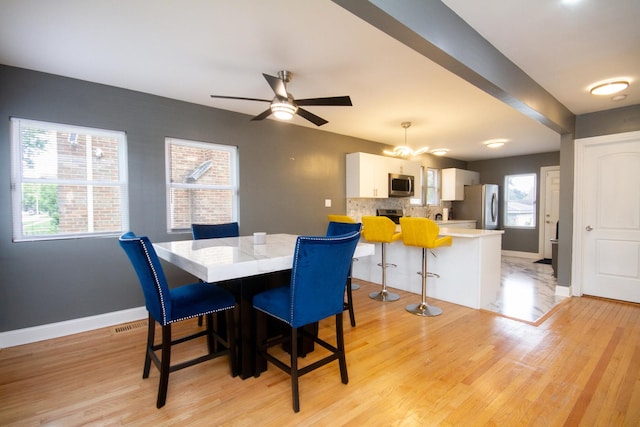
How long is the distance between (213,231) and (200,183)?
31.7 inches

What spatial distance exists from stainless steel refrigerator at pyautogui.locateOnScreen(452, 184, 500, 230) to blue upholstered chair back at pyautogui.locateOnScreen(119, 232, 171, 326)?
6701 mm

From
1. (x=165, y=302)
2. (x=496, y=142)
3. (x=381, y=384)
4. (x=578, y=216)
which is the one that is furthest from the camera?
(x=496, y=142)

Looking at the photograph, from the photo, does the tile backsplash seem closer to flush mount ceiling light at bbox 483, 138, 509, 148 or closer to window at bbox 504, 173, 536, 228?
window at bbox 504, 173, 536, 228

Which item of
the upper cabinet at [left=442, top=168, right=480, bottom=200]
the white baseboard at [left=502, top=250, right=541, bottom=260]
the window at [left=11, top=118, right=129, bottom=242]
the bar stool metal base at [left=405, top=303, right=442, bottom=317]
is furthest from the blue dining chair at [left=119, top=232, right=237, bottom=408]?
the white baseboard at [left=502, top=250, right=541, bottom=260]

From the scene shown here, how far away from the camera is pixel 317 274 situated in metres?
1.73

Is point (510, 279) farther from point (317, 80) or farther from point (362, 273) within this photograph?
point (317, 80)

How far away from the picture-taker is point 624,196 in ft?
11.7

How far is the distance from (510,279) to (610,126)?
94.0 inches

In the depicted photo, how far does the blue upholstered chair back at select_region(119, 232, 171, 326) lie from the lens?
1635 mm

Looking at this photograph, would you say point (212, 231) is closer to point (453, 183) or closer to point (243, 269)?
point (243, 269)

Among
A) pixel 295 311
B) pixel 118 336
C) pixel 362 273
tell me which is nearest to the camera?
pixel 295 311

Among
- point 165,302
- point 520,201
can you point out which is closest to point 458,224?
point 520,201

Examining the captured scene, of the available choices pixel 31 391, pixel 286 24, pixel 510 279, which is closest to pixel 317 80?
pixel 286 24

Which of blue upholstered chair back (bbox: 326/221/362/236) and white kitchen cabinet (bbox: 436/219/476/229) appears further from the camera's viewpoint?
white kitchen cabinet (bbox: 436/219/476/229)
